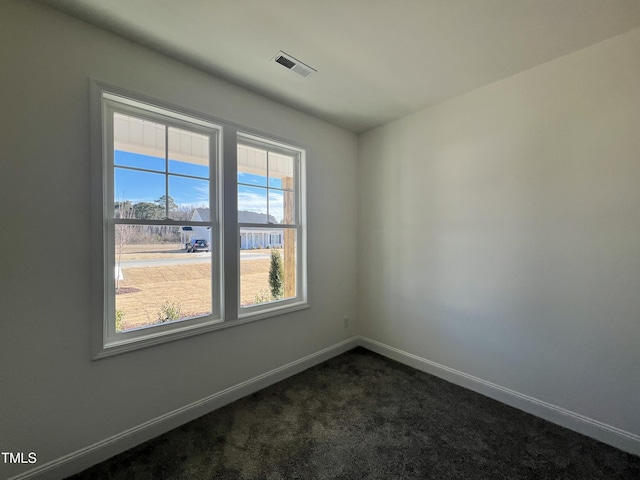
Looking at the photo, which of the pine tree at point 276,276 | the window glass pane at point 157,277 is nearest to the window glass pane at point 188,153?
the window glass pane at point 157,277

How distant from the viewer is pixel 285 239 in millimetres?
2787

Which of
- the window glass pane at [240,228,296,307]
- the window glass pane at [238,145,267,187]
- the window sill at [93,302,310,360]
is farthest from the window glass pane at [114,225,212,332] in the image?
the window glass pane at [238,145,267,187]

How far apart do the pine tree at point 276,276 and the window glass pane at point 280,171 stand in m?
0.70

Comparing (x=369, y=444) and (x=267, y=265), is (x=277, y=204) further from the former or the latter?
(x=369, y=444)

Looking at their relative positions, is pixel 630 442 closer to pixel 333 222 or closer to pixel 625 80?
pixel 625 80

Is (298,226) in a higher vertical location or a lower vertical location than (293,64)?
lower

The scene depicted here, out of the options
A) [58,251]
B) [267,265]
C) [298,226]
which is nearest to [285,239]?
[298,226]

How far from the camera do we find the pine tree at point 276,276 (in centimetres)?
265

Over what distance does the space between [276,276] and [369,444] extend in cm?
159

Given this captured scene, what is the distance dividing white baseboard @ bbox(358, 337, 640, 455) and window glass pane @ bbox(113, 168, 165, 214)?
2830mm

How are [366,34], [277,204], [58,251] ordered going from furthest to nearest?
[277,204] < [366,34] < [58,251]

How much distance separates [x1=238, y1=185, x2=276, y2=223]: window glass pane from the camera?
7.86ft

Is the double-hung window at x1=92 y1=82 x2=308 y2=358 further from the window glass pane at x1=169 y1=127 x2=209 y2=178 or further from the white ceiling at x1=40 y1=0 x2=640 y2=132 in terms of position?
the white ceiling at x1=40 y1=0 x2=640 y2=132

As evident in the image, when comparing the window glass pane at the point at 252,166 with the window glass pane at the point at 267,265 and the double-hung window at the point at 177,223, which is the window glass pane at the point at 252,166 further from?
the window glass pane at the point at 267,265
